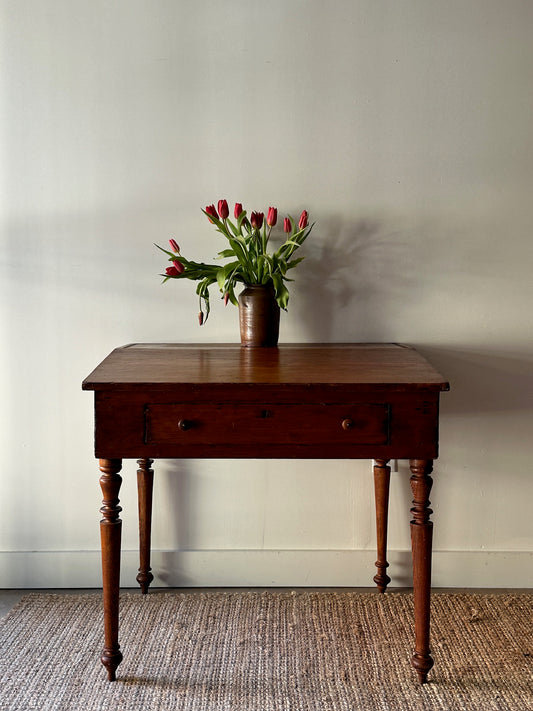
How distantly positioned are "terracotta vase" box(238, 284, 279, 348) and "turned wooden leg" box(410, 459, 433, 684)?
609mm

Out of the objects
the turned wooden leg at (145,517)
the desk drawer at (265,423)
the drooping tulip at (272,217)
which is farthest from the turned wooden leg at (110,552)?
the drooping tulip at (272,217)

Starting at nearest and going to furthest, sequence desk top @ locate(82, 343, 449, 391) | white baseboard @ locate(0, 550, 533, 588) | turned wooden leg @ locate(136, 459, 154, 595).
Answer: desk top @ locate(82, 343, 449, 391) → turned wooden leg @ locate(136, 459, 154, 595) → white baseboard @ locate(0, 550, 533, 588)

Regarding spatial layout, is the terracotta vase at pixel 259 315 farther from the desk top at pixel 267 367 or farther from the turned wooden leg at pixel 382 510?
the turned wooden leg at pixel 382 510

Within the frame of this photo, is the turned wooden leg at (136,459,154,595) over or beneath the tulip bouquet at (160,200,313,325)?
beneath

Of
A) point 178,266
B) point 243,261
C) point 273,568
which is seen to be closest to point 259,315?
point 243,261

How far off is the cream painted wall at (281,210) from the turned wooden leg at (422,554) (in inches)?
23.2

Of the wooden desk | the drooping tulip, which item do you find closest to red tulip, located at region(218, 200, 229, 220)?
the drooping tulip

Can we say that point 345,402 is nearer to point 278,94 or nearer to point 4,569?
point 278,94

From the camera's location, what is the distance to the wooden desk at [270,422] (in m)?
1.71

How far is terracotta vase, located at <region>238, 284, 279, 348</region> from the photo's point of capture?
83.2 inches

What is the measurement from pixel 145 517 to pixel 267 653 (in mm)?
585

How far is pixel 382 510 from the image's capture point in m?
2.27

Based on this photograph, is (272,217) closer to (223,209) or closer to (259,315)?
(223,209)

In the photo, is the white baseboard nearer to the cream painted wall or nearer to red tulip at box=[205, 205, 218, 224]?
the cream painted wall
